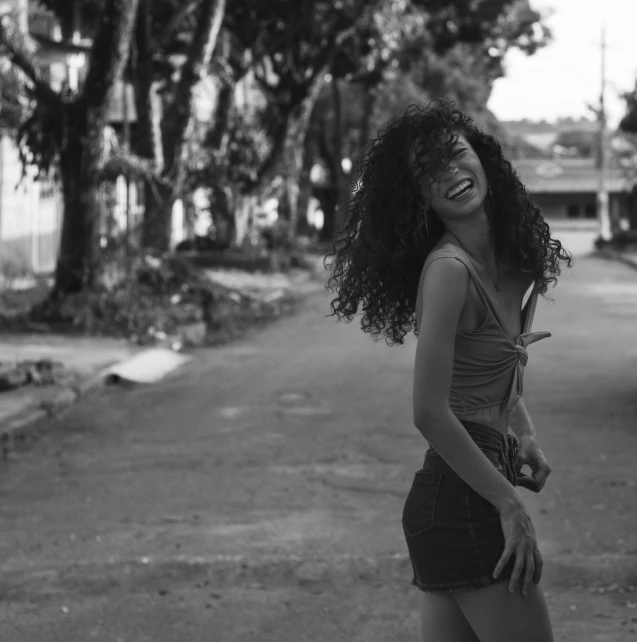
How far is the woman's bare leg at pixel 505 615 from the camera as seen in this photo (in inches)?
104

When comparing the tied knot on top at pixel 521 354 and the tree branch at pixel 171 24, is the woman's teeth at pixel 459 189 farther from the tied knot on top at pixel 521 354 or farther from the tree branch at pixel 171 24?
the tree branch at pixel 171 24

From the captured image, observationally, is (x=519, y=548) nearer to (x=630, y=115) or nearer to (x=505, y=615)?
(x=505, y=615)

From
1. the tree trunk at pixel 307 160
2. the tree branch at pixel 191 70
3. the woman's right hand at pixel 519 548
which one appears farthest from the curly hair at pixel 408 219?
the tree trunk at pixel 307 160

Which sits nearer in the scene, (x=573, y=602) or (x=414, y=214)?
(x=414, y=214)

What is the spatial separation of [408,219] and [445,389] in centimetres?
42

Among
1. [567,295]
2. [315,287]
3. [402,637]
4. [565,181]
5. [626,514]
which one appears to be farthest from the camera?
[565,181]

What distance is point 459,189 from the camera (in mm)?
2826

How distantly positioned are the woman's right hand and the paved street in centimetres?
229

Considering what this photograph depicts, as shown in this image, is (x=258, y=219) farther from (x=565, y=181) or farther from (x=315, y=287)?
(x=565, y=181)

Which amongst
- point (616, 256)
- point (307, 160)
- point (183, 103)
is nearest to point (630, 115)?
point (616, 256)

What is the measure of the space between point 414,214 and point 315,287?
2417cm

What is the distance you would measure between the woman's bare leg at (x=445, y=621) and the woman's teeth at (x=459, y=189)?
884mm

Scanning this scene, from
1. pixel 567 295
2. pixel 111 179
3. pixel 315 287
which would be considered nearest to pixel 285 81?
pixel 315 287

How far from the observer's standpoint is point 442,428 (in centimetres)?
265
